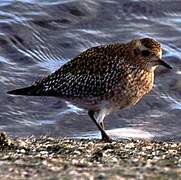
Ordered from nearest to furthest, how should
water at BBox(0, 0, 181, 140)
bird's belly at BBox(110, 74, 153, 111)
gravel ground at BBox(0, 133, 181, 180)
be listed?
1. gravel ground at BBox(0, 133, 181, 180)
2. bird's belly at BBox(110, 74, 153, 111)
3. water at BBox(0, 0, 181, 140)

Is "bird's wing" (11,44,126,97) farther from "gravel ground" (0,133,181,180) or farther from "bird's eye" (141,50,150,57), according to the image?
"gravel ground" (0,133,181,180)

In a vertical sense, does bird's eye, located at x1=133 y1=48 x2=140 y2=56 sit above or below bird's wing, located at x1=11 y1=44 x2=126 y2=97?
above

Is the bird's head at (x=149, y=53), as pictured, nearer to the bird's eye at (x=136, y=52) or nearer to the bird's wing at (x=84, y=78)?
the bird's eye at (x=136, y=52)

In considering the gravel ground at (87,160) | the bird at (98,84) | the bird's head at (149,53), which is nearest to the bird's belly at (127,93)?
the bird at (98,84)

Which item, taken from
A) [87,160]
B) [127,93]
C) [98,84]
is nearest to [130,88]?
[127,93]


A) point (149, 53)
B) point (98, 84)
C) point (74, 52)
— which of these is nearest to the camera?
point (98, 84)

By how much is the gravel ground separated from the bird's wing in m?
0.62

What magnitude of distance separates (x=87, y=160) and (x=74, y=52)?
658 cm

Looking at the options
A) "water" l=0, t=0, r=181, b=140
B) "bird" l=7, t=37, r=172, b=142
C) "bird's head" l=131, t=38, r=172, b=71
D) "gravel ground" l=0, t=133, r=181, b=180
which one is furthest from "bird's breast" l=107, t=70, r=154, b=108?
"water" l=0, t=0, r=181, b=140

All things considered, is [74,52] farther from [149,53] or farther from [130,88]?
[130,88]

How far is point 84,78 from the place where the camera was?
9.05 m

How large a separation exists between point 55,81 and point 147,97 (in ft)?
11.8

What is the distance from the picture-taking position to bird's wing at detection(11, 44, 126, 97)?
29.5ft

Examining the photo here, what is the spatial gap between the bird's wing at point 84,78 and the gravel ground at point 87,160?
624 millimetres
